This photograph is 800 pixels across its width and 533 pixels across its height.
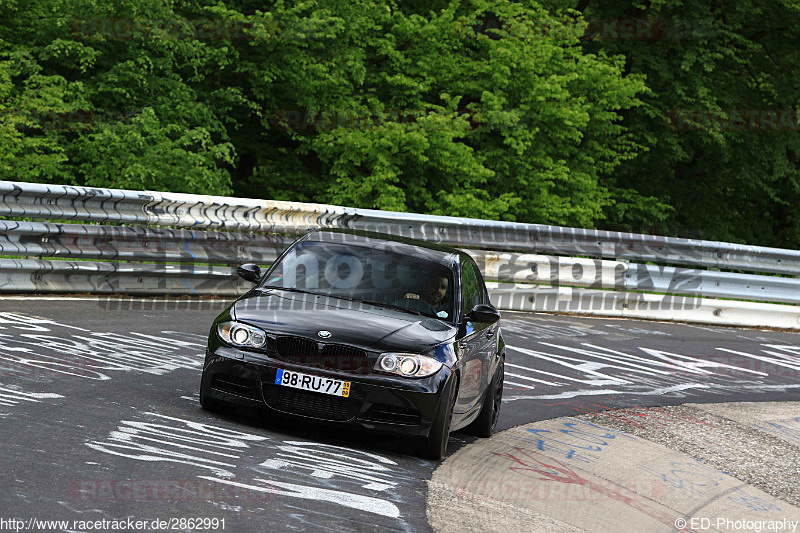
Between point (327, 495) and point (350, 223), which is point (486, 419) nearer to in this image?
point (327, 495)

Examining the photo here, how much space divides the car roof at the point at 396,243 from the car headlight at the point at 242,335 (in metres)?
1.53

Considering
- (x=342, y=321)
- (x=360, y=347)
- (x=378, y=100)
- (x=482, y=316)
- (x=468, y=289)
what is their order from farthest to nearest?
1. (x=378, y=100)
2. (x=468, y=289)
3. (x=482, y=316)
4. (x=342, y=321)
5. (x=360, y=347)

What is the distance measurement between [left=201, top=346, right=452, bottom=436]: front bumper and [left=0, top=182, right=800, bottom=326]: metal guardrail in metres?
6.00

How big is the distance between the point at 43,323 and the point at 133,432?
14.8 ft

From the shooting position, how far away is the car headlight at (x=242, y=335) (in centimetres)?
786

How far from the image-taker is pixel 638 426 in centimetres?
1038

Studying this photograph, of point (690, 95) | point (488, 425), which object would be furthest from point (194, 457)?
point (690, 95)

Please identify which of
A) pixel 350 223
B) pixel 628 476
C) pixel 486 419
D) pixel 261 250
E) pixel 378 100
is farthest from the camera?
pixel 378 100

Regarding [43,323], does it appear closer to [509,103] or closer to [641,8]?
[509,103]

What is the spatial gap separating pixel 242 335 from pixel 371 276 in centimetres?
131

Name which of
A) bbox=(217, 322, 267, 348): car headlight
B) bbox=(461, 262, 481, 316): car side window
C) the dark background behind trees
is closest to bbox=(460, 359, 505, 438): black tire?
bbox=(461, 262, 481, 316): car side window

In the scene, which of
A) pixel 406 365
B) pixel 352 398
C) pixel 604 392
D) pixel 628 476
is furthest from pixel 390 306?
pixel 604 392

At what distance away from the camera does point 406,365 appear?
7789 mm

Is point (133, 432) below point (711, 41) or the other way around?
below
